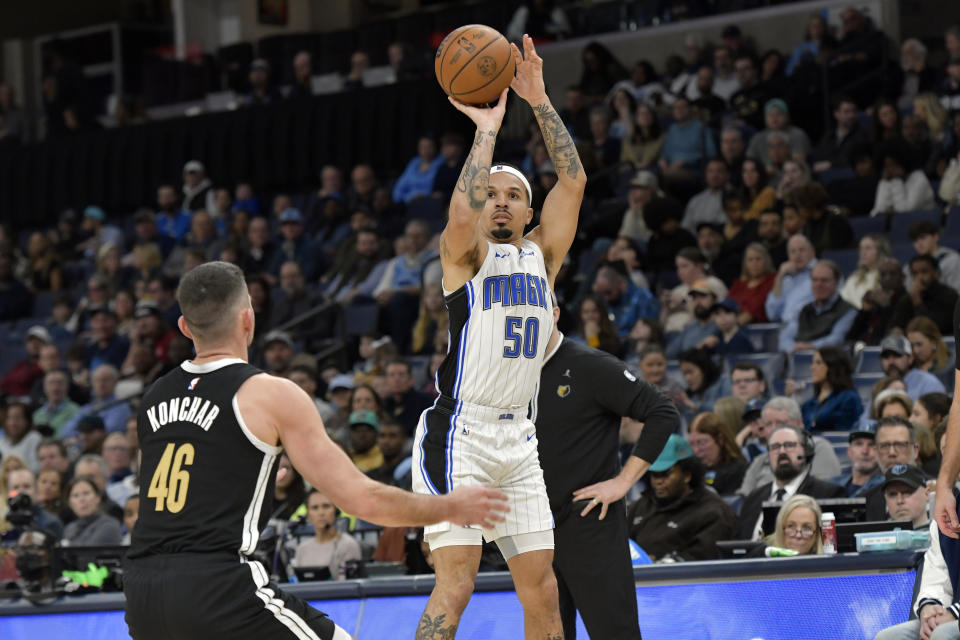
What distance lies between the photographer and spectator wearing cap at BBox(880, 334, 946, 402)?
925 centimetres

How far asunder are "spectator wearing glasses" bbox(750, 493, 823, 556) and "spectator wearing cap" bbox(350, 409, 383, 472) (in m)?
4.21

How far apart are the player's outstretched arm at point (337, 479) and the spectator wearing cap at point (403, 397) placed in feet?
25.0

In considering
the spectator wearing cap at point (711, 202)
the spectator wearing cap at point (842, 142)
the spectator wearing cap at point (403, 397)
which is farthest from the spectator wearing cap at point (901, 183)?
the spectator wearing cap at point (403, 397)

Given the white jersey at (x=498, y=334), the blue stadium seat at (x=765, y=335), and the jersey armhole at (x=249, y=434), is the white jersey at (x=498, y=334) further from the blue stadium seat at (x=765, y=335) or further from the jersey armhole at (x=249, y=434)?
the blue stadium seat at (x=765, y=335)

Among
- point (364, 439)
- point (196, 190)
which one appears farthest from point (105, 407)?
point (196, 190)

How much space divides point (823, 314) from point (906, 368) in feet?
5.71

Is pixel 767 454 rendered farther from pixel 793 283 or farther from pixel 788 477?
pixel 793 283

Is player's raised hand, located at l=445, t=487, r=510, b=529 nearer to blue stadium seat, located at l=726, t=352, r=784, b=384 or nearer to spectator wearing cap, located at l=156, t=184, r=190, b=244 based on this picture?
blue stadium seat, located at l=726, t=352, r=784, b=384

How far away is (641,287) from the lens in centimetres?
1255

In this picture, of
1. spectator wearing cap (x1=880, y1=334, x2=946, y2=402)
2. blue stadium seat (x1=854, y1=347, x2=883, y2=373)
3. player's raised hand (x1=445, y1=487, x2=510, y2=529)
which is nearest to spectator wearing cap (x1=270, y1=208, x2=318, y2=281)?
blue stadium seat (x1=854, y1=347, x2=883, y2=373)

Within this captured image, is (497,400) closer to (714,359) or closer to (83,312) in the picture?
(714,359)

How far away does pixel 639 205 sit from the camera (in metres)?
13.8

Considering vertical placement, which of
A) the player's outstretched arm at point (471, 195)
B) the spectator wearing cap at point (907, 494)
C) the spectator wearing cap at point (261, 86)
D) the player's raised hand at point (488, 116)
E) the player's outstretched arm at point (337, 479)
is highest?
the spectator wearing cap at point (261, 86)

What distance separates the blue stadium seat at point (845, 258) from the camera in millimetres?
11945
